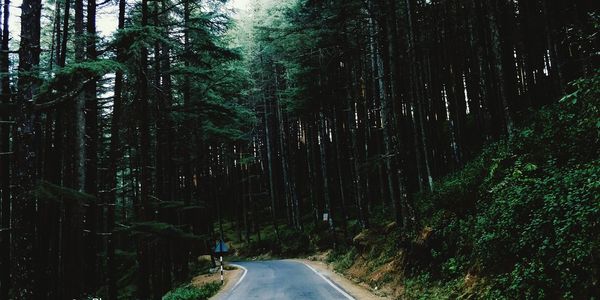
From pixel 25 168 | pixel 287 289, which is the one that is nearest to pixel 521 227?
pixel 287 289

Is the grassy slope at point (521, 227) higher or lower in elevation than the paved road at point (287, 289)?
higher

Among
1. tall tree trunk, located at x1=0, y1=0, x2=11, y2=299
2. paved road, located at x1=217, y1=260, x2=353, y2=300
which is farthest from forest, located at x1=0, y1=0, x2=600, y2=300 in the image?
paved road, located at x1=217, y1=260, x2=353, y2=300

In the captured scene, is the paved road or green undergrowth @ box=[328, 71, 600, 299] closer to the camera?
green undergrowth @ box=[328, 71, 600, 299]

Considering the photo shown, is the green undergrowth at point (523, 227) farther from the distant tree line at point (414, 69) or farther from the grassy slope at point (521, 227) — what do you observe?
the distant tree line at point (414, 69)

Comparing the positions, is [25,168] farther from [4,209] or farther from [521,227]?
[521,227]

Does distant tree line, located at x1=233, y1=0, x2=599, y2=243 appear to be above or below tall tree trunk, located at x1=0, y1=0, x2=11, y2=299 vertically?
above

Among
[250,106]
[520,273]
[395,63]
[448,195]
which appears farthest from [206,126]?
[250,106]

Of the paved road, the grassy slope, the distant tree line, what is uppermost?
the distant tree line

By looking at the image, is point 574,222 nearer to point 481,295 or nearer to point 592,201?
point 592,201

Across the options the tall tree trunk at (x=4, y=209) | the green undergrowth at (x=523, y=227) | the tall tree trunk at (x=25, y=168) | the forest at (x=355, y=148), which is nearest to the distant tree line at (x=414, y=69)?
the forest at (x=355, y=148)

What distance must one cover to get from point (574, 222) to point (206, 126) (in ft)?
61.0

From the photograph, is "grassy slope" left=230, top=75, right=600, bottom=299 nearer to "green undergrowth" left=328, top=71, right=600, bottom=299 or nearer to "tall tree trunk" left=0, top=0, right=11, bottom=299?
"green undergrowth" left=328, top=71, right=600, bottom=299

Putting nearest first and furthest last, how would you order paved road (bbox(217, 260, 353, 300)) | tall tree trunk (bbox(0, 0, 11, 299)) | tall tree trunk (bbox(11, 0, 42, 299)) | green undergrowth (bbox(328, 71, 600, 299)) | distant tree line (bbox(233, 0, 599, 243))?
1. green undergrowth (bbox(328, 71, 600, 299))
2. tall tree trunk (bbox(0, 0, 11, 299))
3. tall tree trunk (bbox(11, 0, 42, 299))
4. paved road (bbox(217, 260, 353, 300))
5. distant tree line (bbox(233, 0, 599, 243))

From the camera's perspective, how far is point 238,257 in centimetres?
3781
